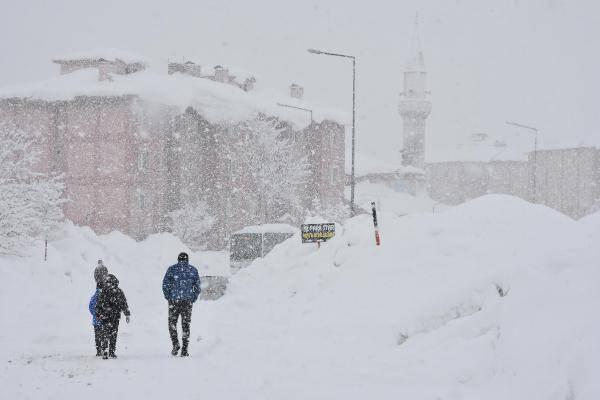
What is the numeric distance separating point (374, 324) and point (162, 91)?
39.7 meters

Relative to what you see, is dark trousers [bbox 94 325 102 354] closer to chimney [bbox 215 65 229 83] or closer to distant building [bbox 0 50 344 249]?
distant building [bbox 0 50 344 249]

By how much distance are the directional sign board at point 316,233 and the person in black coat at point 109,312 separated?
10.3 meters

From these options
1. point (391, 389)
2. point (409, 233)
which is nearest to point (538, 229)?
point (409, 233)

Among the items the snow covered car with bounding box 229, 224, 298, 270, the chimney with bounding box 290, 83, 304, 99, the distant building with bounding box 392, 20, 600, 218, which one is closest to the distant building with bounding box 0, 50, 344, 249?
the chimney with bounding box 290, 83, 304, 99

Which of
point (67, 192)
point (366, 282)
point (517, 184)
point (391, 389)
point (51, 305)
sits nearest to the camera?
point (391, 389)

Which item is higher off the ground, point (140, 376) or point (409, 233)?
point (409, 233)

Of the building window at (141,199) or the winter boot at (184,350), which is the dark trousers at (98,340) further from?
the building window at (141,199)

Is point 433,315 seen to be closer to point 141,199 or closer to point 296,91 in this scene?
point 141,199

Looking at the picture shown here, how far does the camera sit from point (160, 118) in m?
51.8

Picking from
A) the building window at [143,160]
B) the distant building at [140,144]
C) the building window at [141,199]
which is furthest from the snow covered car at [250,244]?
the building window at [143,160]

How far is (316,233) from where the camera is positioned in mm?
22188

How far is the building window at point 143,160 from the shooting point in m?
49.7

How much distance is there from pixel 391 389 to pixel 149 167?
143 feet

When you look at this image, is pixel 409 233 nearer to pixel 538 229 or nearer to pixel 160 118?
pixel 538 229
